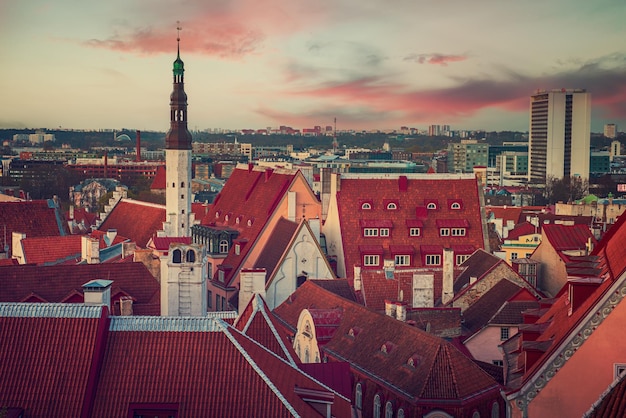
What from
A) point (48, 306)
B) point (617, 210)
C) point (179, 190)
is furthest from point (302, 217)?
point (617, 210)

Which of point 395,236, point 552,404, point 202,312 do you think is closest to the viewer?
point 552,404

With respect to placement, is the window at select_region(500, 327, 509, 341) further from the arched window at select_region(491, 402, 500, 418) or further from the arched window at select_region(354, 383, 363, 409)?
the arched window at select_region(354, 383, 363, 409)

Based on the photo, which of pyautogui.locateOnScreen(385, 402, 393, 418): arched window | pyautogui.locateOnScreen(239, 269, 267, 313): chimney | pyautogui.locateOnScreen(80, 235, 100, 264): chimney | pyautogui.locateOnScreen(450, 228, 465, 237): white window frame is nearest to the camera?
pyautogui.locateOnScreen(385, 402, 393, 418): arched window

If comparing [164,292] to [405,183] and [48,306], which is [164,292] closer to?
[48,306]

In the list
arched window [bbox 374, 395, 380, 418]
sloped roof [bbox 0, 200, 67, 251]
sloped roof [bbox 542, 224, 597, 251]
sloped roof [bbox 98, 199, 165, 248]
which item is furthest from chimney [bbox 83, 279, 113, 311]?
sloped roof [bbox 98, 199, 165, 248]

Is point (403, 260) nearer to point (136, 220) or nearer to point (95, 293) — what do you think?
point (136, 220)

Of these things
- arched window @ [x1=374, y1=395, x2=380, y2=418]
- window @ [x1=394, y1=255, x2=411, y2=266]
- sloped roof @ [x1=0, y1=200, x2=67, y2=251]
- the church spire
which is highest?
the church spire
